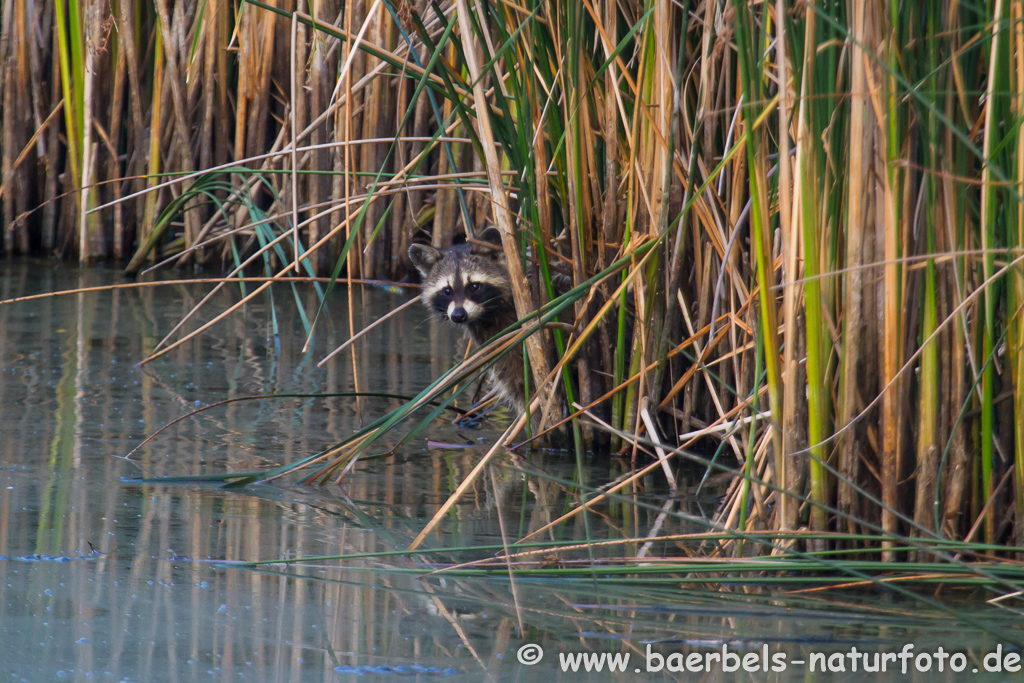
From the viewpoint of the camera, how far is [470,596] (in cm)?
210

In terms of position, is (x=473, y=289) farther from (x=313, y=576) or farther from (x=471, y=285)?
(x=313, y=576)

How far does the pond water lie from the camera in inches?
72.7

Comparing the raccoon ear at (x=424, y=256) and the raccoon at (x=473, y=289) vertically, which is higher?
the raccoon ear at (x=424, y=256)

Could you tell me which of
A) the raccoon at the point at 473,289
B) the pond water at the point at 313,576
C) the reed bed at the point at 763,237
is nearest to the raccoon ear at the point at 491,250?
the raccoon at the point at 473,289

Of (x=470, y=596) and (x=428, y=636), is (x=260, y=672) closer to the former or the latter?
(x=428, y=636)

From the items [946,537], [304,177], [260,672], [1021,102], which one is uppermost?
[304,177]

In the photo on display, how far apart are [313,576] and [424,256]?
2.42 m

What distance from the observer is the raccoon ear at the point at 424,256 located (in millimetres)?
4422

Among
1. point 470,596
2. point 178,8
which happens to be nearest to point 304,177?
point 178,8

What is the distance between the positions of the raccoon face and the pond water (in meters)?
0.37

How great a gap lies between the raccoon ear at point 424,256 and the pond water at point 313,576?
26.1 inches

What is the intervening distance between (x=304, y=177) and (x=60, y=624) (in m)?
4.77

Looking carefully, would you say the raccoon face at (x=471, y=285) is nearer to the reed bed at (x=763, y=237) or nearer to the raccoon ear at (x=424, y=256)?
the raccoon ear at (x=424, y=256)

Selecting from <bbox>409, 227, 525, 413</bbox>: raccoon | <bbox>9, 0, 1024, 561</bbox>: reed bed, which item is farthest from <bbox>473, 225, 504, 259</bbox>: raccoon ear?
<bbox>9, 0, 1024, 561</bbox>: reed bed
